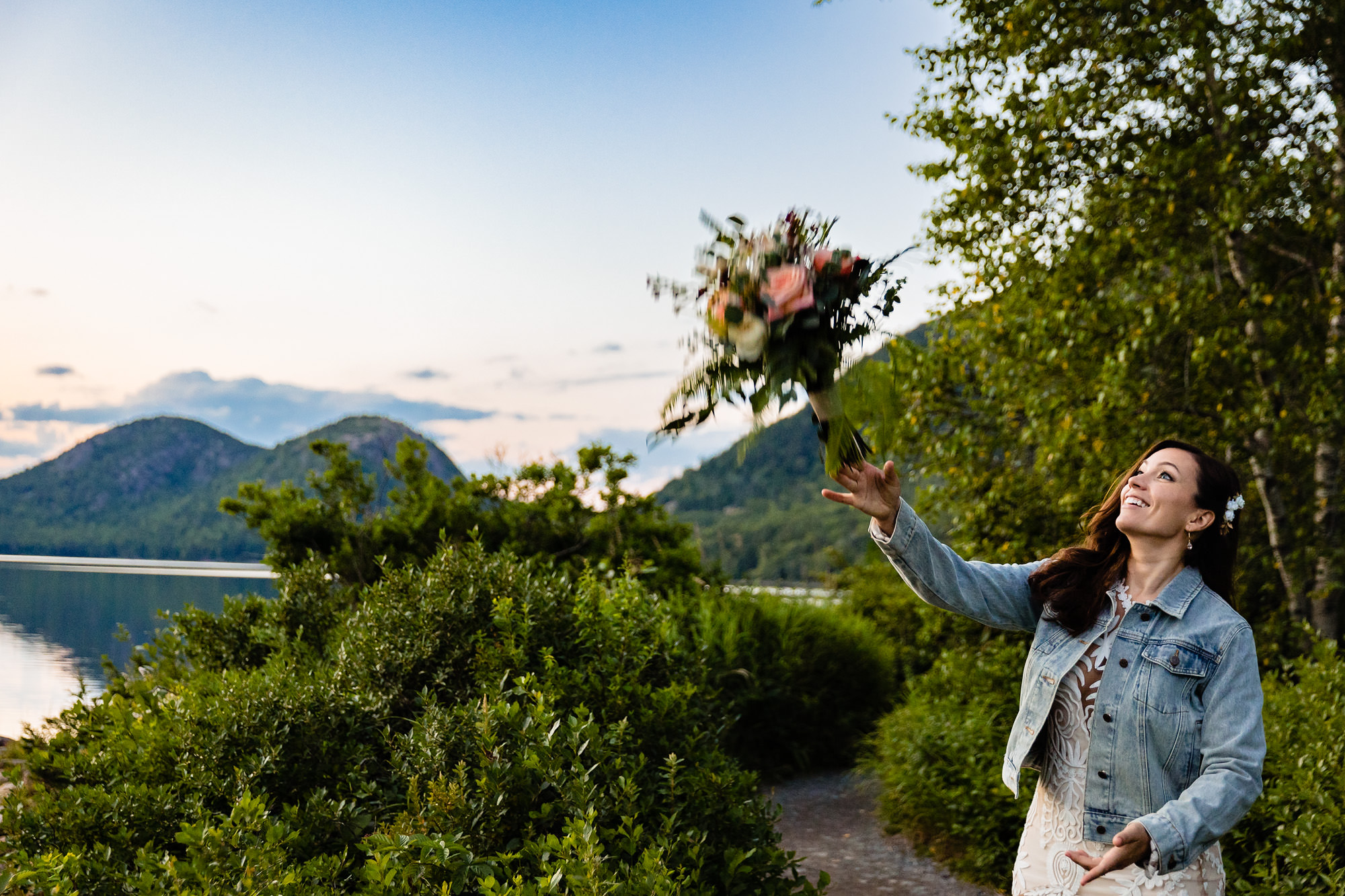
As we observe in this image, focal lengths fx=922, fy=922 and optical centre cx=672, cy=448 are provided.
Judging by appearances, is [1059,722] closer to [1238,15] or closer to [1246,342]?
[1246,342]

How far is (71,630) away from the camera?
9.64m

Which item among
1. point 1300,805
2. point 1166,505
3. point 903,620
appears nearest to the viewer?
point 1166,505

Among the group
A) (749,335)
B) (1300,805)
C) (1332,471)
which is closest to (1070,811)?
(749,335)

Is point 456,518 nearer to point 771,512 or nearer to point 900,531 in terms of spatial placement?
point 900,531

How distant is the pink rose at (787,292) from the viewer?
199 cm

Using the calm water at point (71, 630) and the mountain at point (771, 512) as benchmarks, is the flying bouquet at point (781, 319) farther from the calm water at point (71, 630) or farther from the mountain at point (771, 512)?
the mountain at point (771, 512)

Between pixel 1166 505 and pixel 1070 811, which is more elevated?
A: pixel 1166 505

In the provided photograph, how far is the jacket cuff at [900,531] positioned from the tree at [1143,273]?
420 cm

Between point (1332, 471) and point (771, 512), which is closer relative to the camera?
point (1332, 471)

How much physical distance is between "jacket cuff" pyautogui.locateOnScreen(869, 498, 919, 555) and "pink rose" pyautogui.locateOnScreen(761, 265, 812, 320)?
0.63 meters

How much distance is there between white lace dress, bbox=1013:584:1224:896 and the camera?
203 cm

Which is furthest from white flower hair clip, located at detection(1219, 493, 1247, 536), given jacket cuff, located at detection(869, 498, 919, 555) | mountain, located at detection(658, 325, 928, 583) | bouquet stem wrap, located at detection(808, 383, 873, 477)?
mountain, located at detection(658, 325, 928, 583)

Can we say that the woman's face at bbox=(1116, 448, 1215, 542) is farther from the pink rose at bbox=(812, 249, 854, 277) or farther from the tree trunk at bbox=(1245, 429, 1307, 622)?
the tree trunk at bbox=(1245, 429, 1307, 622)

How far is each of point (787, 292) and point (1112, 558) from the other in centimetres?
114
